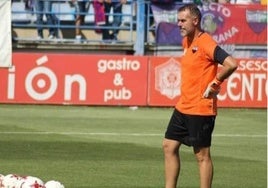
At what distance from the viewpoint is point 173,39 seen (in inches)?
1033

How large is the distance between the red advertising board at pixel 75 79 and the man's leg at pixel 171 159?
524 inches

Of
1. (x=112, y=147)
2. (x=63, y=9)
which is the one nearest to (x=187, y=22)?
(x=112, y=147)

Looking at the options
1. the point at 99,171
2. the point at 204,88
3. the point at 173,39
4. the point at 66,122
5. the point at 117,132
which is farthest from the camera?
the point at 173,39

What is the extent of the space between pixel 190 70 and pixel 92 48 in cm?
1668

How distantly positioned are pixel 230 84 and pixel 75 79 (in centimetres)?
395

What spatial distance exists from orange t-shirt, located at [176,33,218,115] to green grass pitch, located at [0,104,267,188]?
1960 millimetres

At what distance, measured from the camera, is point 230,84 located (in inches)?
976

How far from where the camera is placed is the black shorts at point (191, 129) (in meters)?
10.5

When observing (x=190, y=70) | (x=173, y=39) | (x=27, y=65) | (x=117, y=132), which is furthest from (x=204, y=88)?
(x=173, y=39)

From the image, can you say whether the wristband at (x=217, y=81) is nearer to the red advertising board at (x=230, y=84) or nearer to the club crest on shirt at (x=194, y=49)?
the club crest on shirt at (x=194, y=49)

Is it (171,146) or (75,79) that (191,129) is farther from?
(75,79)

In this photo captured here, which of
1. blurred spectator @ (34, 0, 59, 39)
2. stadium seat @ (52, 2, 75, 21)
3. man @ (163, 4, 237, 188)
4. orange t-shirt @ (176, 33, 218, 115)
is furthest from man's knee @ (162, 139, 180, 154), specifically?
stadium seat @ (52, 2, 75, 21)

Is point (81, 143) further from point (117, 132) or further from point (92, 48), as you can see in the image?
point (92, 48)

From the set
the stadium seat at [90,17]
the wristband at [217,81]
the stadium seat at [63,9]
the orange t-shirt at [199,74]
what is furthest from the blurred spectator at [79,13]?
the wristband at [217,81]
